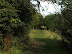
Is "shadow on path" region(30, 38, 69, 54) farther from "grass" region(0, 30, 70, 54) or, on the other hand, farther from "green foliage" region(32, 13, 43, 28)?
"green foliage" region(32, 13, 43, 28)

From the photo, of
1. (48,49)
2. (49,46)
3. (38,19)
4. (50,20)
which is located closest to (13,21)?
(50,20)

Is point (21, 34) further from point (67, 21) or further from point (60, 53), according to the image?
point (67, 21)

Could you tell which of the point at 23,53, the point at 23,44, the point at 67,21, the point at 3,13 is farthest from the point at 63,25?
the point at 23,44

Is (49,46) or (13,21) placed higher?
(13,21)

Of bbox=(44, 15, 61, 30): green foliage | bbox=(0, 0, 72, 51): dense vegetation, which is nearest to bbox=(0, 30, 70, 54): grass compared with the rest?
bbox=(0, 0, 72, 51): dense vegetation

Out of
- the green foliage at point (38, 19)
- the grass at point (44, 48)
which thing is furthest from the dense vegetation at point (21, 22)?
the grass at point (44, 48)

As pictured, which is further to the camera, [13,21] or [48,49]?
[48,49]

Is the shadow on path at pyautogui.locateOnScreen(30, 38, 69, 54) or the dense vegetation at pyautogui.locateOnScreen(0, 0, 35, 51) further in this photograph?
the shadow on path at pyautogui.locateOnScreen(30, 38, 69, 54)

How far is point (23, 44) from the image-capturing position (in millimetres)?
10164

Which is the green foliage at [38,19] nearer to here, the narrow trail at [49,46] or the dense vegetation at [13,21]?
the dense vegetation at [13,21]

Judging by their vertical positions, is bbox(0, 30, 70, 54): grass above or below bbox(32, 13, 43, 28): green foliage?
below

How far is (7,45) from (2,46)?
40 centimetres

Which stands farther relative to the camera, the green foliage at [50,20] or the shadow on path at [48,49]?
the shadow on path at [48,49]

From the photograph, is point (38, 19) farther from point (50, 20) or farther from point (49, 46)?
point (50, 20)
